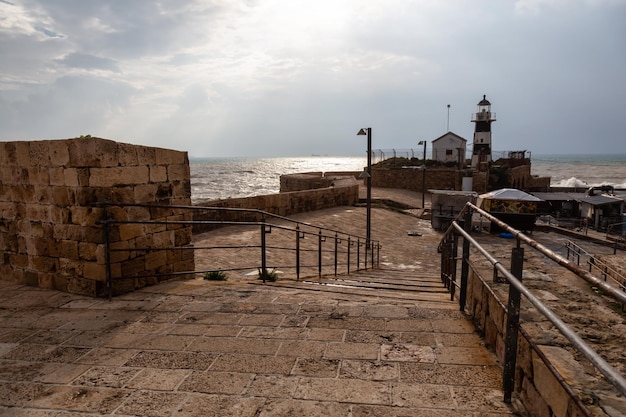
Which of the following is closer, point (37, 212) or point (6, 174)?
point (37, 212)

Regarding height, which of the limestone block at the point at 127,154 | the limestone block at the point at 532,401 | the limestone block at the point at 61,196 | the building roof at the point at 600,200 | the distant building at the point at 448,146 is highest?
the distant building at the point at 448,146

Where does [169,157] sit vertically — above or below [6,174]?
above

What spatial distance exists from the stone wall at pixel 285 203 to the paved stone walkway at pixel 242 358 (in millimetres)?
8614

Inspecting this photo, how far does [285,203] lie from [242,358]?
1441cm

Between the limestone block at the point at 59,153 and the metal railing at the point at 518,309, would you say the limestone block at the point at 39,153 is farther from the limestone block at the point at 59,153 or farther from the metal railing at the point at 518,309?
the metal railing at the point at 518,309

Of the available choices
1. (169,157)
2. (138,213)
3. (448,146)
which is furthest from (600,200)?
(138,213)

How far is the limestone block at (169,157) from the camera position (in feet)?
17.9

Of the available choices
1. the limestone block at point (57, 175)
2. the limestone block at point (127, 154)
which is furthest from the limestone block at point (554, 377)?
the limestone block at point (57, 175)

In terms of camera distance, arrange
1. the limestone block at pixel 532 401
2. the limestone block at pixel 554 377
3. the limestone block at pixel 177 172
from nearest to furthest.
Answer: the limestone block at pixel 554 377
the limestone block at pixel 532 401
the limestone block at pixel 177 172

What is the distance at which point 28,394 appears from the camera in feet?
8.61

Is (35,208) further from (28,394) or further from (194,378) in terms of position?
(194,378)

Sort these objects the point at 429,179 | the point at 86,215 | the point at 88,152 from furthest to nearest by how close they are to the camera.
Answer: the point at 429,179 → the point at 86,215 → the point at 88,152

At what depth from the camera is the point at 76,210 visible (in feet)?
15.3

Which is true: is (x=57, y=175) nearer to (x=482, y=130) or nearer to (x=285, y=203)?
(x=285, y=203)
